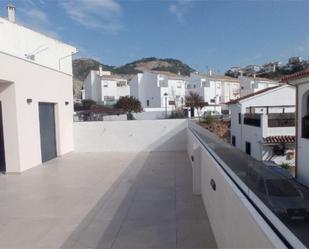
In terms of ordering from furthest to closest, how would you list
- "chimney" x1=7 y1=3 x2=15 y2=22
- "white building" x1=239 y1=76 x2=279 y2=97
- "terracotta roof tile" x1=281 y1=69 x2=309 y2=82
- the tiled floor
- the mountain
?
the mountain, "white building" x1=239 y1=76 x2=279 y2=97, "chimney" x1=7 y1=3 x2=15 y2=22, "terracotta roof tile" x1=281 y1=69 x2=309 y2=82, the tiled floor

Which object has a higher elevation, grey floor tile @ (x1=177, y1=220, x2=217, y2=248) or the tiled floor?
grey floor tile @ (x1=177, y1=220, x2=217, y2=248)

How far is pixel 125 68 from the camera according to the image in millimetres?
100312

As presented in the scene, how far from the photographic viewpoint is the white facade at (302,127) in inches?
374

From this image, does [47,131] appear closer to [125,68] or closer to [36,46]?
[36,46]

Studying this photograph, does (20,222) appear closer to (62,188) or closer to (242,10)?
(62,188)

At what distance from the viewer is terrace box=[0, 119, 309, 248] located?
262 cm

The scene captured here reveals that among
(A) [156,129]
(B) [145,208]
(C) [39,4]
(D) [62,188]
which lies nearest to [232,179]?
(B) [145,208]

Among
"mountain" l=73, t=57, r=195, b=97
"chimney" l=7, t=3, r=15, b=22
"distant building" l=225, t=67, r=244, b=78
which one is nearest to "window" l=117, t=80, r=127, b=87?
"mountain" l=73, t=57, r=195, b=97

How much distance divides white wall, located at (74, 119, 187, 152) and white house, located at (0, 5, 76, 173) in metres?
0.82

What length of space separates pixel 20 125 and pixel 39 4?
13.5 feet

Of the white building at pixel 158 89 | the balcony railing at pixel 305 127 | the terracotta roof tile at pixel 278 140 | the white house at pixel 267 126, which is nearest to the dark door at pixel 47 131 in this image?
the balcony railing at pixel 305 127

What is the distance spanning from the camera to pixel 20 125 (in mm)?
9734

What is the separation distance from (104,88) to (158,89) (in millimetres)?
9492

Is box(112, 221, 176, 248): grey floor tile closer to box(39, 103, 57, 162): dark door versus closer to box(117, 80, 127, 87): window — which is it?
box(39, 103, 57, 162): dark door
